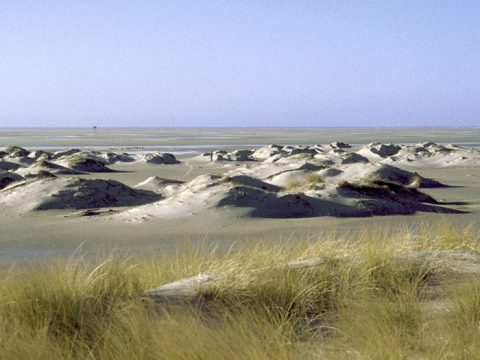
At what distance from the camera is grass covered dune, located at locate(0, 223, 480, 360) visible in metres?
3.96

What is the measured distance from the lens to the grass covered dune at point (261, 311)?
3.96 metres

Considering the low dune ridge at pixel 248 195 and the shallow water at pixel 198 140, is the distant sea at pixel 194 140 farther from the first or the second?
the low dune ridge at pixel 248 195

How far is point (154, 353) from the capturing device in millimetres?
3926

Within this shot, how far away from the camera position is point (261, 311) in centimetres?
489

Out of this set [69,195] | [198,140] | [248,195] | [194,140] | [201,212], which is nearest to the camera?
[201,212]

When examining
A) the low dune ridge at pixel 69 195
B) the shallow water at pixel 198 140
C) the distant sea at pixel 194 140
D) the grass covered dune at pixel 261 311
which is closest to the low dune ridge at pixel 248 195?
the low dune ridge at pixel 69 195

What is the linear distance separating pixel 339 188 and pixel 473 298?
11.5m

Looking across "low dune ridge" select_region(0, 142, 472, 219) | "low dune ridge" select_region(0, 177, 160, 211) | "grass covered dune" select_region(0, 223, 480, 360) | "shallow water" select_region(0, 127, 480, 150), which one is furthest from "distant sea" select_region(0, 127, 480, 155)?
"grass covered dune" select_region(0, 223, 480, 360)

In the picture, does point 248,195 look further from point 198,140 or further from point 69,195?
point 198,140

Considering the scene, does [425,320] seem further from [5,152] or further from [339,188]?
[5,152]

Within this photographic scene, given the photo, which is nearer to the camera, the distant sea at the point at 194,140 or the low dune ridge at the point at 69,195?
the low dune ridge at the point at 69,195

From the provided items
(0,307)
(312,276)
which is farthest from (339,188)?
(0,307)

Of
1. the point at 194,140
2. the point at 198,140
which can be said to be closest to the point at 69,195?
the point at 198,140

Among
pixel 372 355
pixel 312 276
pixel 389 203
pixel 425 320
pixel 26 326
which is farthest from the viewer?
pixel 389 203
